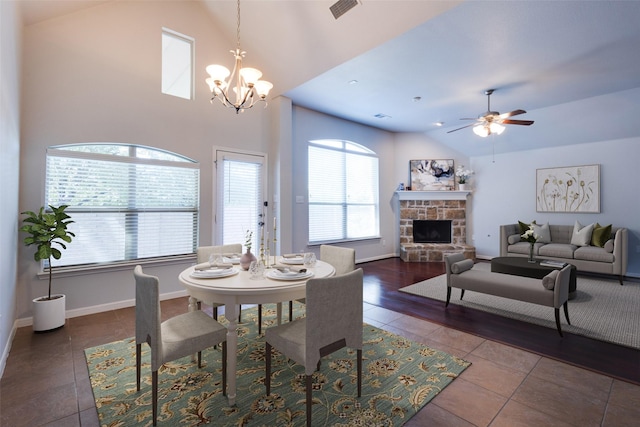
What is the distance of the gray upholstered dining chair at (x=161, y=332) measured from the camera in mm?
1635

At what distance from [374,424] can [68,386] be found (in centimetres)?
212

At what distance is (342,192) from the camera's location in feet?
20.1

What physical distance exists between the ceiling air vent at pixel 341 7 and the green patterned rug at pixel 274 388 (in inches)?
140

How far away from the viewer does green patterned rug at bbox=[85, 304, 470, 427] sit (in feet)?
5.57

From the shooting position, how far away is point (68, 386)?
2014 mm

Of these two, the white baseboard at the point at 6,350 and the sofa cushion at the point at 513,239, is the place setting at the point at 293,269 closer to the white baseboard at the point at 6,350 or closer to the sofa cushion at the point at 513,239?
the white baseboard at the point at 6,350

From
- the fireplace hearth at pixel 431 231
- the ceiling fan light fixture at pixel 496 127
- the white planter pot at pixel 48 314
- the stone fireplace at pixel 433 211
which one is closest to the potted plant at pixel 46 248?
the white planter pot at pixel 48 314

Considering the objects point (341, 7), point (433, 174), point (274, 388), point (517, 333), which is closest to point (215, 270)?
point (274, 388)

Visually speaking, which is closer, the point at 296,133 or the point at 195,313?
the point at 195,313

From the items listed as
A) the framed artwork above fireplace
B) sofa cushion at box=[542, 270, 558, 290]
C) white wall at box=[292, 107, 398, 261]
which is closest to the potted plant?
white wall at box=[292, 107, 398, 261]

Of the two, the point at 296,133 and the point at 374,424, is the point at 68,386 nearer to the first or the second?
the point at 374,424

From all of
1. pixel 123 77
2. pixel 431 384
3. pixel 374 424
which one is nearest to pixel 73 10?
pixel 123 77

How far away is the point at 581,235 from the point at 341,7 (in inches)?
Result: 222

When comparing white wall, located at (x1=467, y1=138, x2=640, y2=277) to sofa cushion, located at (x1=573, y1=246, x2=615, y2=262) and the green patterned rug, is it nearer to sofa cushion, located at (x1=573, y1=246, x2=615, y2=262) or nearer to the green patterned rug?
sofa cushion, located at (x1=573, y1=246, x2=615, y2=262)
